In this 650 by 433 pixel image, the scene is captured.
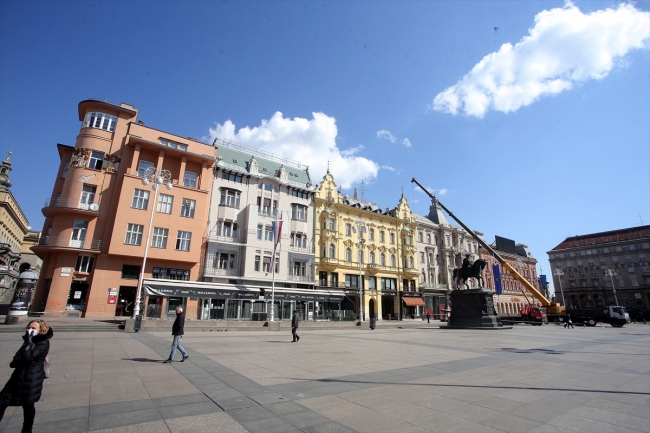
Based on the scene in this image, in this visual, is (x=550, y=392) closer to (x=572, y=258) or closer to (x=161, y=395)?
(x=161, y=395)

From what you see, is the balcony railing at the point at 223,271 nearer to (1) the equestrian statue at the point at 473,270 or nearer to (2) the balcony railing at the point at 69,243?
(2) the balcony railing at the point at 69,243

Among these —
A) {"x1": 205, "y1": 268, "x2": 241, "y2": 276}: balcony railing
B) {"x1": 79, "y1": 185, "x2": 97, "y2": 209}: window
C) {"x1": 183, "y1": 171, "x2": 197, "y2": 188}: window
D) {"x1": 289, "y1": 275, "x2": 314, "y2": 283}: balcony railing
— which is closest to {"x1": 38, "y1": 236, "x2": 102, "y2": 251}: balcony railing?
{"x1": 79, "y1": 185, "x2": 97, "y2": 209}: window

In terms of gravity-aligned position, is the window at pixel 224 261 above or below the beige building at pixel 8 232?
below

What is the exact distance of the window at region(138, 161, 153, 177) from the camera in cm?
3378

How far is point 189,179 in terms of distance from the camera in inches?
1441

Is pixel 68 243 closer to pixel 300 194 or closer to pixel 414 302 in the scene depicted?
pixel 300 194

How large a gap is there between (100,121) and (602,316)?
64549 mm

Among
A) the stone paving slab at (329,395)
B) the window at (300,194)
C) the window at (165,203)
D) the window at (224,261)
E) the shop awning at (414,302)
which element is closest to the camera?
the stone paving slab at (329,395)

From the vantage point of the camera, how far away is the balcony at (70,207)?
96.8 feet

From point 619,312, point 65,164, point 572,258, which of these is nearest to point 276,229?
point 65,164

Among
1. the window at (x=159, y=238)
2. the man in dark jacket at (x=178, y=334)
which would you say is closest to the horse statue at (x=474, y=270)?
the man in dark jacket at (x=178, y=334)

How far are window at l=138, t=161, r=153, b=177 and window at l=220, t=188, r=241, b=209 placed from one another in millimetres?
7958

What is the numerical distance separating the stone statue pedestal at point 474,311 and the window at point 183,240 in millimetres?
27682

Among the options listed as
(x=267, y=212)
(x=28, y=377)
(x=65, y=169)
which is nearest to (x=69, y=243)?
(x=65, y=169)
